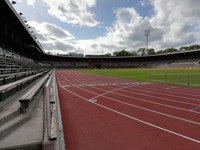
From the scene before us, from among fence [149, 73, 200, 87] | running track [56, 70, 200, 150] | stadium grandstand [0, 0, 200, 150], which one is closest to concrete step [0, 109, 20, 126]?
stadium grandstand [0, 0, 200, 150]

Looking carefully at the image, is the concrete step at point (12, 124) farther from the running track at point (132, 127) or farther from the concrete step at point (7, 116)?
the running track at point (132, 127)

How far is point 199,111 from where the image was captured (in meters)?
6.39

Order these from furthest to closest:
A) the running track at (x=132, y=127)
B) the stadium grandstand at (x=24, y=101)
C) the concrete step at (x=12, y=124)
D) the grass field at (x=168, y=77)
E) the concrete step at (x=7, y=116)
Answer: the grass field at (x=168, y=77)
the running track at (x=132, y=127)
the concrete step at (x=7, y=116)
the concrete step at (x=12, y=124)
the stadium grandstand at (x=24, y=101)

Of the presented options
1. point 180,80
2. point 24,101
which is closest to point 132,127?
point 24,101

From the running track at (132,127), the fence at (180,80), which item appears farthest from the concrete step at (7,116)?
the fence at (180,80)

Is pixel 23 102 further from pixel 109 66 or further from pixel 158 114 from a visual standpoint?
pixel 109 66

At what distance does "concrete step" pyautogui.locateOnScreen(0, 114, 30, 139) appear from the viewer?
2812mm

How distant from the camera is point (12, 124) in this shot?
3059mm

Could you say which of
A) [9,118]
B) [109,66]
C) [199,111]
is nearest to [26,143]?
[9,118]

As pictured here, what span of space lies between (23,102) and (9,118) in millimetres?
378

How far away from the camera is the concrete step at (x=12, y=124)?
111 inches

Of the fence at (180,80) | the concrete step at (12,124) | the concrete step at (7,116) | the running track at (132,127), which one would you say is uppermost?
the concrete step at (7,116)

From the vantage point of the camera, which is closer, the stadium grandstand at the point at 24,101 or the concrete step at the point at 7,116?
the stadium grandstand at the point at 24,101

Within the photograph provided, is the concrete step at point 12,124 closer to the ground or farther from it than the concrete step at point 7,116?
closer to the ground
